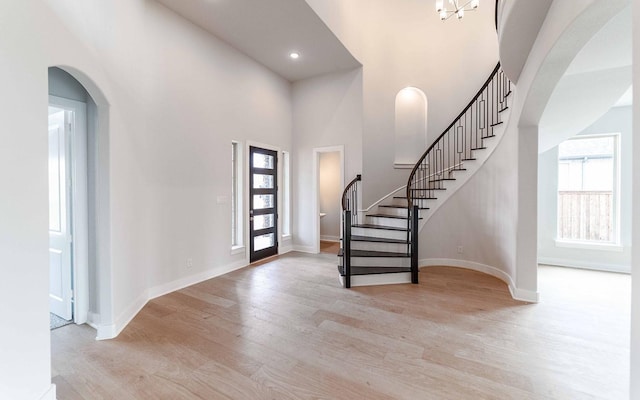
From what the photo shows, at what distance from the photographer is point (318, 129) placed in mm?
6043

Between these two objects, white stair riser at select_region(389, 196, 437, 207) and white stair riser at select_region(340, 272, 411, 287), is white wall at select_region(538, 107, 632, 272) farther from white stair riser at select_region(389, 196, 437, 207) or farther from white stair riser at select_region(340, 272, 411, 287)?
white stair riser at select_region(340, 272, 411, 287)

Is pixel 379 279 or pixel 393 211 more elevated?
pixel 393 211

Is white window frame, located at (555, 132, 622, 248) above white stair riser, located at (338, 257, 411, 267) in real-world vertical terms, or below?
above

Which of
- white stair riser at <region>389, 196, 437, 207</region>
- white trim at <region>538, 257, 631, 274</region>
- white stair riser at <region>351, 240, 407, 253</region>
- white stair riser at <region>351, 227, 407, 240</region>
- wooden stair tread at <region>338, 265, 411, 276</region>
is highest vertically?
white stair riser at <region>389, 196, 437, 207</region>

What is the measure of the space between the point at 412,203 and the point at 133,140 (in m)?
4.44

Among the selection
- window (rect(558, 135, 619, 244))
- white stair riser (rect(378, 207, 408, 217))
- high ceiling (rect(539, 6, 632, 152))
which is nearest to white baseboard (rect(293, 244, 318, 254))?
white stair riser (rect(378, 207, 408, 217))

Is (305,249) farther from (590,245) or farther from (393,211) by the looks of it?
(590,245)

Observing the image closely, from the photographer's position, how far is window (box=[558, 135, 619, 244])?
505cm

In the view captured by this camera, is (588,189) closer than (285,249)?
Yes

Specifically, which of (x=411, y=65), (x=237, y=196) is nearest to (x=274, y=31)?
(x=237, y=196)

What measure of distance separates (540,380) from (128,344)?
3.41 meters

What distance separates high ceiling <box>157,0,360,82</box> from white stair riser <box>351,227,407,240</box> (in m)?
3.26

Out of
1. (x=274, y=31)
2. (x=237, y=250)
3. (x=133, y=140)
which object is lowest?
(x=237, y=250)

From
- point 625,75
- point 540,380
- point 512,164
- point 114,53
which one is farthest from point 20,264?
point 625,75
